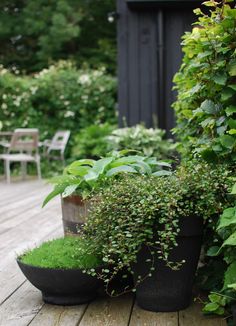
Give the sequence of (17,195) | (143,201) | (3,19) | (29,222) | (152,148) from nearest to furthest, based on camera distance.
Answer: (143,201)
(29,222)
(152,148)
(17,195)
(3,19)

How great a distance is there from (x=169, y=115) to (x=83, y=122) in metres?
3.00

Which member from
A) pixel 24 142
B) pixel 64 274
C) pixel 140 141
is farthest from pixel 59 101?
pixel 64 274

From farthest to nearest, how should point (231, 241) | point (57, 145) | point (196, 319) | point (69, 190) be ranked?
point (57, 145)
point (69, 190)
point (196, 319)
point (231, 241)

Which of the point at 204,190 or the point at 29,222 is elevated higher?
the point at 204,190

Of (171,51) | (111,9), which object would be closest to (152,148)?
(171,51)

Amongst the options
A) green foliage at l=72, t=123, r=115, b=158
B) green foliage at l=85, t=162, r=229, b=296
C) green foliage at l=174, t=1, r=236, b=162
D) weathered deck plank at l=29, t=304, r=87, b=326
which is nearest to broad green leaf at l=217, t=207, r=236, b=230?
green foliage at l=85, t=162, r=229, b=296

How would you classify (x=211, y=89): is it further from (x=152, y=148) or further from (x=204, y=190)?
(x=152, y=148)

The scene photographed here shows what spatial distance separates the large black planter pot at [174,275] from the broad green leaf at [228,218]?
0.24 meters

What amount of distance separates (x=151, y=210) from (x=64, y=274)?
531 mm

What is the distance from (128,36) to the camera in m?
6.89

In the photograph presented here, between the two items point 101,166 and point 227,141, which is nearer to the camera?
point 227,141

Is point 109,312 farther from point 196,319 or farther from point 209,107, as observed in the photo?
point 209,107

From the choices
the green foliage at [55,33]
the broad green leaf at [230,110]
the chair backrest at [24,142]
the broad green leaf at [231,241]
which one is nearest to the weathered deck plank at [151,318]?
the broad green leaf at [231,241]

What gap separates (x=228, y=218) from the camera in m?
1.93
